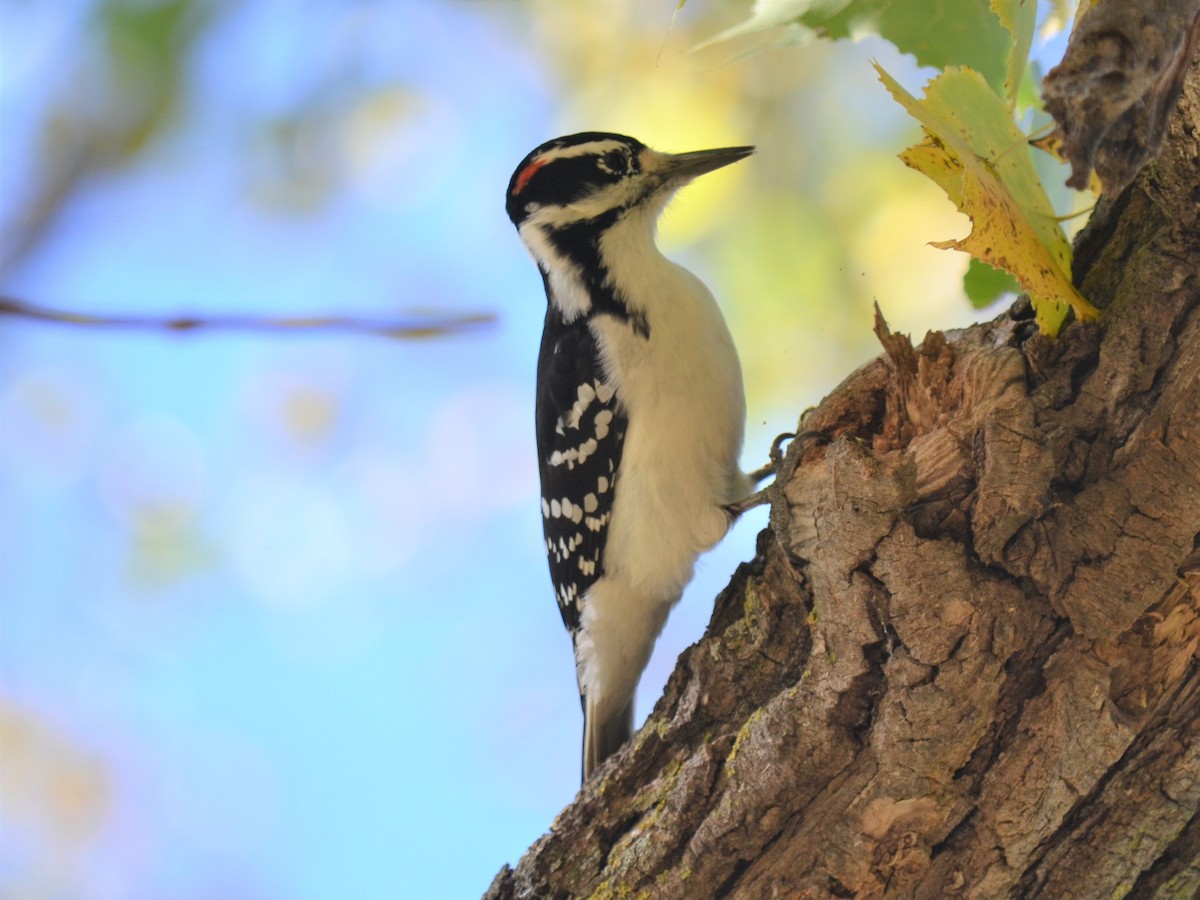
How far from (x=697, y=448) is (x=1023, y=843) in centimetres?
148

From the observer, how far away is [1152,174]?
69.4 inches

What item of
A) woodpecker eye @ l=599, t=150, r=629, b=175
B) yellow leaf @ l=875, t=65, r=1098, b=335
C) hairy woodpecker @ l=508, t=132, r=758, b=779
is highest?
woodpecker eye @ l=599, t=150, r=629, b=175

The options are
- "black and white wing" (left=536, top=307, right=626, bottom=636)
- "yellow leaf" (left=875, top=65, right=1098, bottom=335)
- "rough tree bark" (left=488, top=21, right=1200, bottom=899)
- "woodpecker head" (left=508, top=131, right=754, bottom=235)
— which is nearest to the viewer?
"yellow leaf" (left=875, top=65, right=1098, bottom=335)

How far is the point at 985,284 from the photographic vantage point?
2168mm

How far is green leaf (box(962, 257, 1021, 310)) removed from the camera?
2154mm

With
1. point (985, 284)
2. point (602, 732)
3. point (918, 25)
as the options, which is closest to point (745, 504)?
point (602, 732)

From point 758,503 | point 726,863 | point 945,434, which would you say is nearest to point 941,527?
point 945,434

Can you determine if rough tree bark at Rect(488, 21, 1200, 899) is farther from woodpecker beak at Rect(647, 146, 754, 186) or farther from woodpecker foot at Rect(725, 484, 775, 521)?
woodpecker beak at Rect(647, 146, 754, 186)

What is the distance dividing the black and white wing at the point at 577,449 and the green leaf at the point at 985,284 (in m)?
1.28

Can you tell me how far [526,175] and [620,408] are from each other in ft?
2.98

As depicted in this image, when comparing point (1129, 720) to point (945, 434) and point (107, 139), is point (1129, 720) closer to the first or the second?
point (945, 434)

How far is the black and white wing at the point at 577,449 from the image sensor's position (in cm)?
332

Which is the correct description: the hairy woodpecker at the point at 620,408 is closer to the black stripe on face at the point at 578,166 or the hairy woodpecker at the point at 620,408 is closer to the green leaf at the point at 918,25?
the black stripe on face at the point at 578,166

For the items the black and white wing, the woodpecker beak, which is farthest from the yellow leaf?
the woodpecker beak
